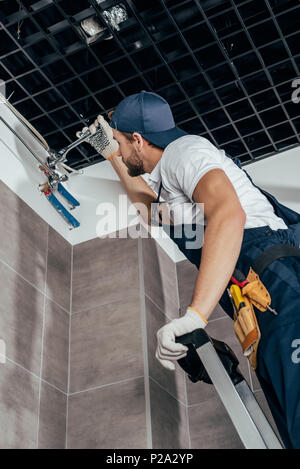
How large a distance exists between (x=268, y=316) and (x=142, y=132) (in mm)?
734

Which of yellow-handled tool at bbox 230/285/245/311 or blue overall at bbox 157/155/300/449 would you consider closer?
blue overall at bbox 157/155/300/449

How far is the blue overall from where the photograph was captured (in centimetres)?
131

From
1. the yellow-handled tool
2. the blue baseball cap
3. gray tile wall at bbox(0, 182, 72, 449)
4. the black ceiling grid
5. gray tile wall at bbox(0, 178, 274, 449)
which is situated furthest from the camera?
the black ceiling grid

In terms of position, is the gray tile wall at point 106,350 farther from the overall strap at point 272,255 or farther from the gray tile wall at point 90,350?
the overall strap at point 272,255

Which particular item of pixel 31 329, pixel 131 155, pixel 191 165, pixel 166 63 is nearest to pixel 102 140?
pixel 166 63

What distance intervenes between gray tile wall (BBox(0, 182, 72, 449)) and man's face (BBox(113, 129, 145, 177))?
2.19 feet

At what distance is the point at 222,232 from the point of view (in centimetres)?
140

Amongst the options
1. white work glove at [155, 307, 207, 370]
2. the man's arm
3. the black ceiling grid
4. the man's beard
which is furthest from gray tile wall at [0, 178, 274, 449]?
the man's arm

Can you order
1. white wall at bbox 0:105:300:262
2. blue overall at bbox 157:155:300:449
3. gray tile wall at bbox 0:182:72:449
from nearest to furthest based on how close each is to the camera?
blue overall at bbox 157:155:300:449
gray tile wall at bbox 0:182:72:449
white wall at bbox 0:105:300:262

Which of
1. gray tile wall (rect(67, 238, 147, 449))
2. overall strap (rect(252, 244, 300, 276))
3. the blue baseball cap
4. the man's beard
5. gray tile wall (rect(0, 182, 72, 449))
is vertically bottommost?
gray tile wall (rect(67, 238, 147, 449))

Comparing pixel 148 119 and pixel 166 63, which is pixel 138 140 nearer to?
pixel 148 119

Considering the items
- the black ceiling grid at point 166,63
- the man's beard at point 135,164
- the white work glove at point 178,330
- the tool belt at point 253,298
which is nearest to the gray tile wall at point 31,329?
the black ceiling grid at point 166,63

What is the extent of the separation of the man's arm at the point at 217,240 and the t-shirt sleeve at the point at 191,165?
3 centimetres

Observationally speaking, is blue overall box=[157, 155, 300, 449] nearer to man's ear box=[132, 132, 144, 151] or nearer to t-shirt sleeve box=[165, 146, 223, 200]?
t-shirt sleeve box=[165, 146, 223, 200]
